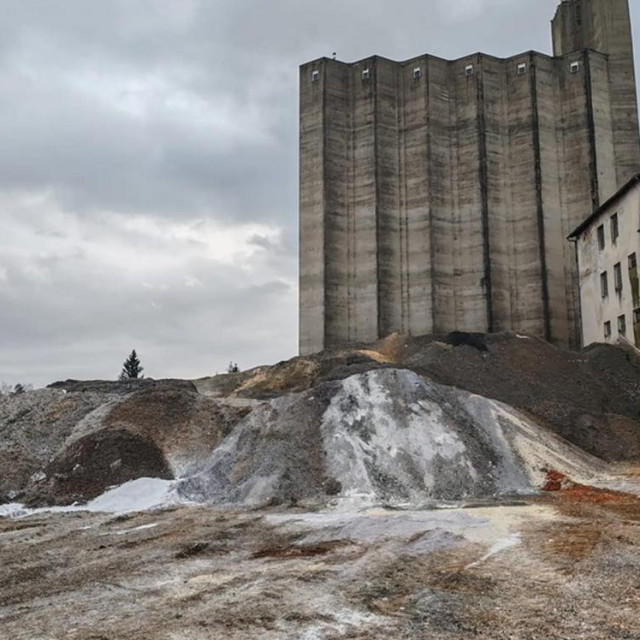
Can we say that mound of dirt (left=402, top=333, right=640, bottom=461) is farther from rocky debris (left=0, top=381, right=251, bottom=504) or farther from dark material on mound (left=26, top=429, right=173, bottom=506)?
dark material on mound (left=26, top=429, right=173, bottom=506)

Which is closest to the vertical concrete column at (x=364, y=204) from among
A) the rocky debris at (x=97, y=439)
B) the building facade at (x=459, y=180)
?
the building facade at (x=459, y=180)

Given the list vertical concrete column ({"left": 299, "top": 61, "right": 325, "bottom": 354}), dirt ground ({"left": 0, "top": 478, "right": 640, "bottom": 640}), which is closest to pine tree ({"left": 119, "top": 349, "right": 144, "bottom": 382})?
vertical concrete column ({"left": 299, "top": 61, "right": 325, "bottom": 354})

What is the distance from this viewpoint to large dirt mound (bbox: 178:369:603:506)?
1634 cm

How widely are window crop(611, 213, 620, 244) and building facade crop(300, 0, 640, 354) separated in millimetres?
13333

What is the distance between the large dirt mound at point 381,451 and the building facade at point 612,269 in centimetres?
1376

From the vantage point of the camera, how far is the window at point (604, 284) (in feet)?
113

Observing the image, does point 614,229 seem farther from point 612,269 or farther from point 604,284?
point 604,284

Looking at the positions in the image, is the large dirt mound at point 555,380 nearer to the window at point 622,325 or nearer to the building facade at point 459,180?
the window at point 622,325

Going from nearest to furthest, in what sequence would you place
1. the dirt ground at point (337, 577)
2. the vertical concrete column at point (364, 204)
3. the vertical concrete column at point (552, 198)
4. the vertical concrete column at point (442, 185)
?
the dirt ground at point (337, 577) < the vertical concrete column at point (552, 198) < the vertical concrete column at point (442, 185) < the vertical concrete column at point (364, 204)

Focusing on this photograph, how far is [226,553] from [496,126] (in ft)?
155

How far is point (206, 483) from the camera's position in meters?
17.8

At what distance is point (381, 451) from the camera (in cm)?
1755

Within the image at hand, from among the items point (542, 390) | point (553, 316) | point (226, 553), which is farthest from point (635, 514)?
point (553, 316)

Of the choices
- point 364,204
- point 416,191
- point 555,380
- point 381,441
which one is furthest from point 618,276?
point 364,204
